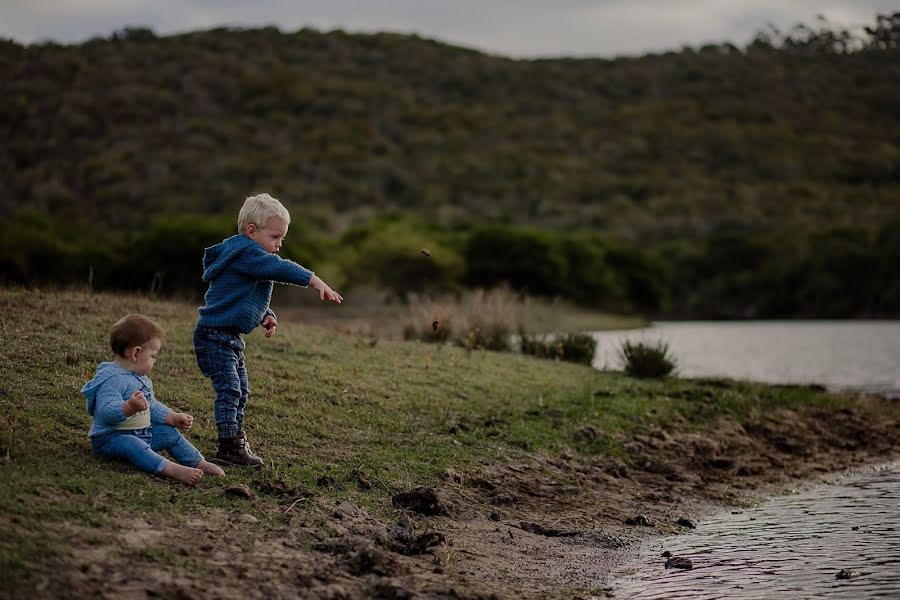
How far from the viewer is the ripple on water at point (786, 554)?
6918 mm

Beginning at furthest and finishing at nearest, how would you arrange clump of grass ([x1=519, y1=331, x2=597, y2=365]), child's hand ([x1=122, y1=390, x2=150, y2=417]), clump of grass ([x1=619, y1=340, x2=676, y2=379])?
clump of grass ([x1=519, y1=331, x2=597, y2=365]) → clump of grass ([x1=619, y1=340, x2=676, y2=379]) → child's hand ([x1=122, y1=390, x2=150, y2=417])

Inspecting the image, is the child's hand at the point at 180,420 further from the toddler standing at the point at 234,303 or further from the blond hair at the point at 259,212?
the blond hair at the point at 259,212

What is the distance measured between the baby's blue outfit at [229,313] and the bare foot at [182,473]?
618 mm

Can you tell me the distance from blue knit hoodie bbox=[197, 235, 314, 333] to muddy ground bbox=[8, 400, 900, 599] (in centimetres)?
122

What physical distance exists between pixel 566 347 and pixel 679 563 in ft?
35.5

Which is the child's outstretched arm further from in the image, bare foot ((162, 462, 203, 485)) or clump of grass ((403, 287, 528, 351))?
clump of grass ((403, 287, 528, 351))

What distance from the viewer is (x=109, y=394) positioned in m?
7.00

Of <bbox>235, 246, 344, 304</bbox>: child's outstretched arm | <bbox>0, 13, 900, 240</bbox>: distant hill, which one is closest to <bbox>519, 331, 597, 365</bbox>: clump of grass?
<bbox>235, 246, 344, 304</bbox>: child's outstretched arm

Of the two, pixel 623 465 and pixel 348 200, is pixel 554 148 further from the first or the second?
pixel 623 465

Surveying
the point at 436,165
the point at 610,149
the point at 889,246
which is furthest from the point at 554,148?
the point at 889,246

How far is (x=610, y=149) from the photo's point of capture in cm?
9744

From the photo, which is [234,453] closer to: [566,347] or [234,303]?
[234,303]

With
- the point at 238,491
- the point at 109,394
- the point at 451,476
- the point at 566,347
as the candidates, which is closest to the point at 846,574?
the point at 451,476

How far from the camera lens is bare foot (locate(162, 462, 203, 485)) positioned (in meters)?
7.05
